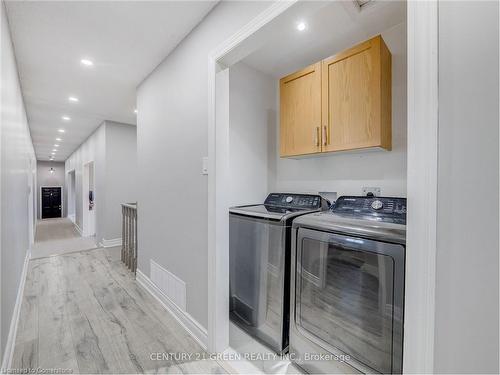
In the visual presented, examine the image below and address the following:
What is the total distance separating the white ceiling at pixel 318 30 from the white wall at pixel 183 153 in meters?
0.21

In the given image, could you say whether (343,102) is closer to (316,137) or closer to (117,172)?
(316,137)

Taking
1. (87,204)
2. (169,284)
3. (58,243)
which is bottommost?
(58,243)

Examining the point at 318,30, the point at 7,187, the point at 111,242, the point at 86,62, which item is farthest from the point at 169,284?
the point at 111,242

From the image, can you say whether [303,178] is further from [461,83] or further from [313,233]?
[461,83]

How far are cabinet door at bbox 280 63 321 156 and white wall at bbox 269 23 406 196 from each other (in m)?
0.26

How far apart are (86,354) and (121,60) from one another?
2.58m

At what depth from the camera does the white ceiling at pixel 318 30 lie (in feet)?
4.21

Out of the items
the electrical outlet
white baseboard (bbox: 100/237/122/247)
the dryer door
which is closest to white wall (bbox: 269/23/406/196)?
the electrical outlet

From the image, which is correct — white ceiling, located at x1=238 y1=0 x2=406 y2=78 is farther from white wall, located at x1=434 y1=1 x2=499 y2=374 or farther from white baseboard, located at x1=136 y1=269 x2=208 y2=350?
white baseboard, located at x1=136 y1=269 x2=208 y2=350

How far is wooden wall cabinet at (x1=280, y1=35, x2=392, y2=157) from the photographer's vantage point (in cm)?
166

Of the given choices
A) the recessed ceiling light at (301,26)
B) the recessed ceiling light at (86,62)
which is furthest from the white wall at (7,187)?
the recessed ceiling light at (301,26)

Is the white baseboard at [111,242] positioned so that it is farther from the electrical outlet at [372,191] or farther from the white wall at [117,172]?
the electrical outlet at [372,191]

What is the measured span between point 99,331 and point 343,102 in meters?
2.68

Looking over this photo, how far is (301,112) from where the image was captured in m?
2.10
